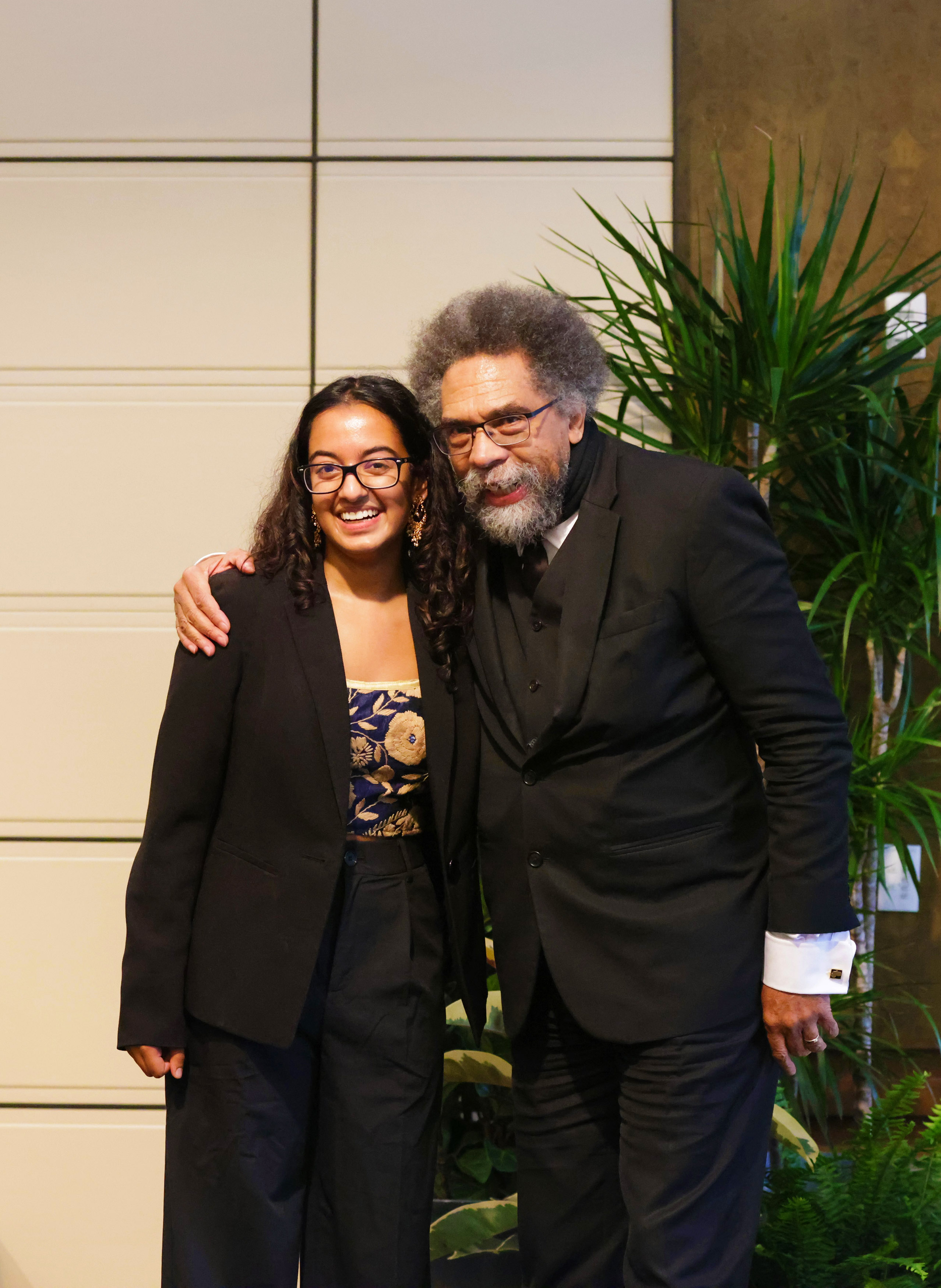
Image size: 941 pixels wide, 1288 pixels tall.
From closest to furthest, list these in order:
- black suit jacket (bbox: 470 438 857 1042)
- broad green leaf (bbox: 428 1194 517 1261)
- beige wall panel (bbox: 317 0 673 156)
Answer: black suit jacket (bbox: 470 438 857 1042), broad green leaf (bbox: 428 1194 517 1261), beige wall panel (bbox: 317 0 673 156)

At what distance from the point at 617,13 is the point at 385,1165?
2507 millimetres

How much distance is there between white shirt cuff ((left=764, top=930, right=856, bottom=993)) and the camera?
1413 millimetres

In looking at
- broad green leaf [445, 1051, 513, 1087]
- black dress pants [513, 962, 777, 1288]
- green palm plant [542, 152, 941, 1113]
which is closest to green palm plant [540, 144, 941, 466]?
green palm plant [542, 152, 941, 1113]

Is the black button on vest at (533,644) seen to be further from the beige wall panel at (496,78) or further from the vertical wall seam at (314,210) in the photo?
the beige wall panel at (496,78)

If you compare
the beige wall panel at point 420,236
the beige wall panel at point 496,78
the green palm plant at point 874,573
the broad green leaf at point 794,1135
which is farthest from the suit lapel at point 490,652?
the beige wall panel at point 496,78

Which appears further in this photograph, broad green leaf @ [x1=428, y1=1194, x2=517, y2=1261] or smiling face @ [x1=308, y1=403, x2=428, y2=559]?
broad green leaf @ [x1=428, y1=1194, x2=517, y2=1261]

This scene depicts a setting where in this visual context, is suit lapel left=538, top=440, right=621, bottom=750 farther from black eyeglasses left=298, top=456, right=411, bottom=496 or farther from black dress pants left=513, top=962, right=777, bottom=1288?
black dress pants left=513, top=962, right=777, bottom=1288

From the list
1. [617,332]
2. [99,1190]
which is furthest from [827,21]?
[99,1190]

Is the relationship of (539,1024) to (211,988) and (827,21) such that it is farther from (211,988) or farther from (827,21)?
(827,21)

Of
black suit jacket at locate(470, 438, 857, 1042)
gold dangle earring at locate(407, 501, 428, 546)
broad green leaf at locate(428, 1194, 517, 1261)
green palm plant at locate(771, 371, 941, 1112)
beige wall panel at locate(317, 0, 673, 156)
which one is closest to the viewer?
black suit jacket at locate(470, 438, 857, 1042)

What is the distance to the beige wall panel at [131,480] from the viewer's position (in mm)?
2473

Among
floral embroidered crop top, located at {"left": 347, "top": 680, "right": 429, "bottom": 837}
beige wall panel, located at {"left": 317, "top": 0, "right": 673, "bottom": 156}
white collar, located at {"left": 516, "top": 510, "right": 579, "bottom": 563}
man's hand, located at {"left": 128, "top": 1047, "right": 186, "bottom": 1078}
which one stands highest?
beige wall panel, located at {"left": 317, "top": 0, "right": 673, "bottom": 156}

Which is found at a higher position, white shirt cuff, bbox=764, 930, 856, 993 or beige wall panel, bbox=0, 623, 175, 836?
beige wall panel, bbox=0, 623, 175, 836

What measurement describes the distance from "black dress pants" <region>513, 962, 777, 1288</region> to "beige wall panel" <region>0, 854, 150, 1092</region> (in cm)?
127
